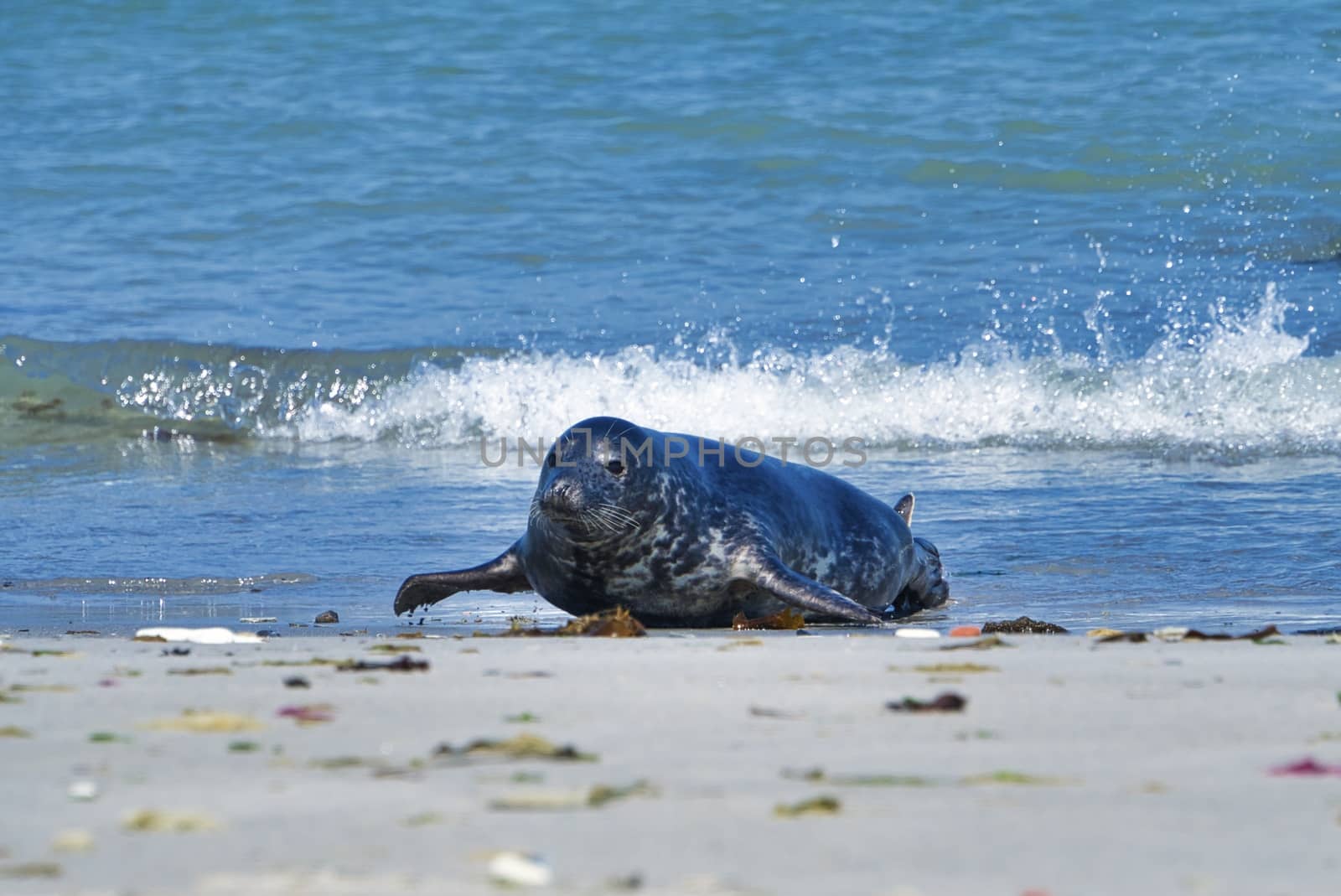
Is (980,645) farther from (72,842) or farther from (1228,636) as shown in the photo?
(72,842)

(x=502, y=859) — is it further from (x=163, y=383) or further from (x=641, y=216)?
(x=641, y=216)

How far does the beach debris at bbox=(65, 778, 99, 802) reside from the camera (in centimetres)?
224

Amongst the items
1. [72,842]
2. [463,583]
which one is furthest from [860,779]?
[463,583]

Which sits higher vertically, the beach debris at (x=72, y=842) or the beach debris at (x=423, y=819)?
the beach debris at (x=423, y=819)

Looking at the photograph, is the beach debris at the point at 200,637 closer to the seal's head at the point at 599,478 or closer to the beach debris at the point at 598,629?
the beach debris at the point at 598,629

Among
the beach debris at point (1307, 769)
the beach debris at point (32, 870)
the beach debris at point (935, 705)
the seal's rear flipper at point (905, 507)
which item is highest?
the seal's rear flipper at point (905, 507)

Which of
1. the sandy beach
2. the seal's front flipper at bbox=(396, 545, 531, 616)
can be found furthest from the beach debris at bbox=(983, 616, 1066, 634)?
the seal's front flipper at bbox=(396, 545, 531, 616)

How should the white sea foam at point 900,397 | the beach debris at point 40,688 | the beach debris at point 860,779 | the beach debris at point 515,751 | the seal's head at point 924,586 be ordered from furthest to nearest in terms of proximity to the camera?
the white sea foam at point 900,397, the seal's head at point 924,586, the beach debris at point 40,688, the beach debris at point 515,751, the beach debris at point 860,779

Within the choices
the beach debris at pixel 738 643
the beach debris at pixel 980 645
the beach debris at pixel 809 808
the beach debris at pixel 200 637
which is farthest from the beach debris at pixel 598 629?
the beach debris at pixel 809 808

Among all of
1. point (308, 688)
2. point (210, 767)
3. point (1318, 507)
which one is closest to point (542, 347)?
point (1318, 507)

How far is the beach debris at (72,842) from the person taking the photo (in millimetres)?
1937

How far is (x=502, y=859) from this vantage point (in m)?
1.84

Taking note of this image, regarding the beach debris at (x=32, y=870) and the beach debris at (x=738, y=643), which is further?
the beach debris at (x=738, y=643)

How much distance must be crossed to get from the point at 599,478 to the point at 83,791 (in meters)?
3.58
